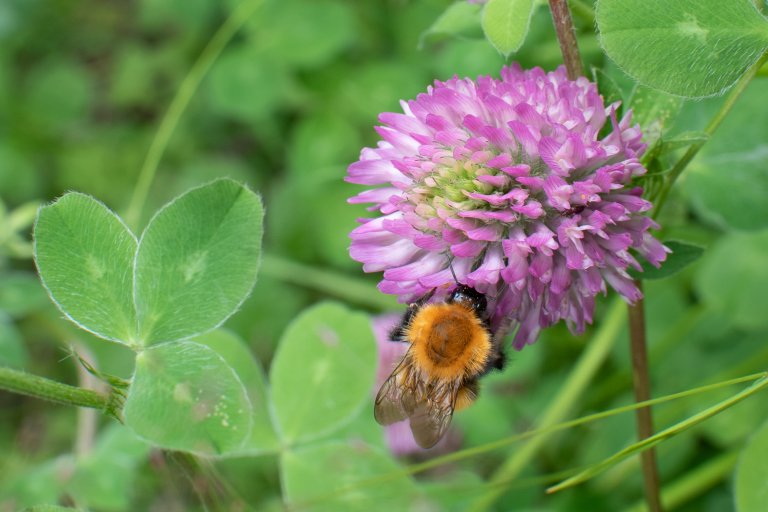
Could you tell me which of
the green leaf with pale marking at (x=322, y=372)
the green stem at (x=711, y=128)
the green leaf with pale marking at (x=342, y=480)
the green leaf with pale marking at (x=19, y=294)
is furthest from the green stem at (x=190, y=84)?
the green stem at (x=711, y=128)

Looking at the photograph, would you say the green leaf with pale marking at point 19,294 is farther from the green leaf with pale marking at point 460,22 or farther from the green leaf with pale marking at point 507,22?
the green leaf with pale marking at point 507,22

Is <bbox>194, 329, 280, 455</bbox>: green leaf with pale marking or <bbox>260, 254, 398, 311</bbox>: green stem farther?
<bbox>260, 254, 398, 311</bbox>: green stem

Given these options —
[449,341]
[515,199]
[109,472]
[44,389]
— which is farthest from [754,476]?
[109,472]

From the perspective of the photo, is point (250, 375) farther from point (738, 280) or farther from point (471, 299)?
point (738, 280)

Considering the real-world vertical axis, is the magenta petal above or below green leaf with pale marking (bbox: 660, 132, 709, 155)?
below

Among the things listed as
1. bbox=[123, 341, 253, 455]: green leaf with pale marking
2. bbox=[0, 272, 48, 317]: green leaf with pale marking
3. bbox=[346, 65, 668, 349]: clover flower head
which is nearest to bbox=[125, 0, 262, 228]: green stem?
bbox=[0, 272, 48, 317]: green leaf with pale marking

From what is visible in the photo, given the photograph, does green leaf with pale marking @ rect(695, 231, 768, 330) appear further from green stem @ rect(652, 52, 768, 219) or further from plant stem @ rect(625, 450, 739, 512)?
green stem @ rect(652, 52, 768, 219)
